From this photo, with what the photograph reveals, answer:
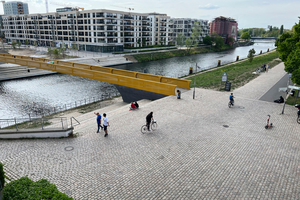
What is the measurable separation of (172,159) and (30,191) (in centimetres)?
662

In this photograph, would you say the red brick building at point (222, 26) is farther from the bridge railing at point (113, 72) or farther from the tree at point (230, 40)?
the bridge railing at point (113, 72)

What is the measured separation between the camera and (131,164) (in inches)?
413

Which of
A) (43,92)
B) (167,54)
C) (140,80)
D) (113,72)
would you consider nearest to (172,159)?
(140,80)

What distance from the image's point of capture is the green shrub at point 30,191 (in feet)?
20.8

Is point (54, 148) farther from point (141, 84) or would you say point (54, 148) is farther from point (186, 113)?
point (141, 84)

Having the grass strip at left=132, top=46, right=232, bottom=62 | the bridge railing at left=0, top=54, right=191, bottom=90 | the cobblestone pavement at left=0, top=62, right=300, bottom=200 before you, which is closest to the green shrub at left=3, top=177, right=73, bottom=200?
the cobblestone pavement at left=0, top=62, right=300, bottom=200

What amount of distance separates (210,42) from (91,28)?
6426cm

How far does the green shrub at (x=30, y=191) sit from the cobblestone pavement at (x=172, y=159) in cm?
194

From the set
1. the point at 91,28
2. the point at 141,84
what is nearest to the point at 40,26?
the point at 91,28

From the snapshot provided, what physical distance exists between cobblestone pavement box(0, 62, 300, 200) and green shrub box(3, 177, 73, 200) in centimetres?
194

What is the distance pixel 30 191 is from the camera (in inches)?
258

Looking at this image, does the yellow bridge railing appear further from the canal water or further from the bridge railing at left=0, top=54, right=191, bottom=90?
the canal water

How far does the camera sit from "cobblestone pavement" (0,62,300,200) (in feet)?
28.8

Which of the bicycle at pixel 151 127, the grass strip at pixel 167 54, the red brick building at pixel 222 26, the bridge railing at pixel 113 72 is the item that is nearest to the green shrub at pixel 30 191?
the bicycle at pixel 151 127
